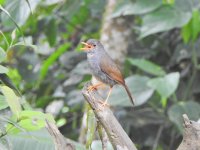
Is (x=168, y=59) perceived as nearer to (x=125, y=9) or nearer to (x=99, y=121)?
(x=125, y=9)

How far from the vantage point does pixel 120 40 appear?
484 cm

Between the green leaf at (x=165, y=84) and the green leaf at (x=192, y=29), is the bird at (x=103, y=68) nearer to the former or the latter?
the green leaf at (x=165, y=84)

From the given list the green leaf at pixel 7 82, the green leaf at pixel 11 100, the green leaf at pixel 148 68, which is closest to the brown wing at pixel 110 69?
the green leaf at pixel 148 68

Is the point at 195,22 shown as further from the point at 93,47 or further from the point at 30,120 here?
the point at 30,120

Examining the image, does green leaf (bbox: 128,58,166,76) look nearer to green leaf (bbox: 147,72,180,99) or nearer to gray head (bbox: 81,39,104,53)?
green leaf (bbox: 147,72,180,99)

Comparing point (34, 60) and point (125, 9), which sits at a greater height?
point (125, 9)

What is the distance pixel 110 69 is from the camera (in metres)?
3.45

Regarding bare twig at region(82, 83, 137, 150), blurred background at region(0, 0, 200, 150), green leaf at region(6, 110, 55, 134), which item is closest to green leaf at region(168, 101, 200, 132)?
blurred background at region(0, 0, 200, 150)

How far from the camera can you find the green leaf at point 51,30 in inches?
217

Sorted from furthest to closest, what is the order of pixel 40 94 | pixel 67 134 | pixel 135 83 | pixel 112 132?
pixel 40 94
pixel 67 134
pixel 135 83
pixel 112 132

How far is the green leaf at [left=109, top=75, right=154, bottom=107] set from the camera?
175 inches

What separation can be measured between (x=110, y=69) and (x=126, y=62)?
1583 mm

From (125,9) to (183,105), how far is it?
2.91 ft

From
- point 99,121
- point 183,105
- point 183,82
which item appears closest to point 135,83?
point 183,105
